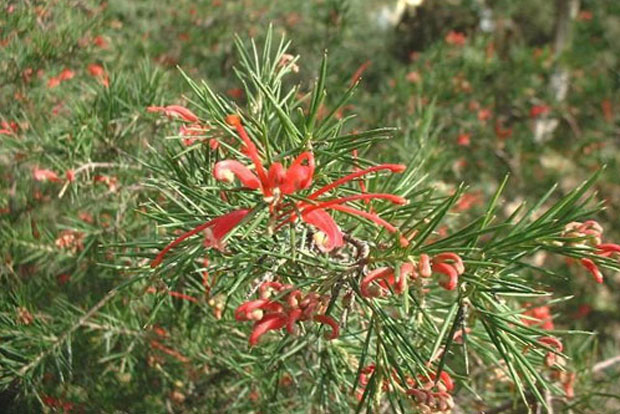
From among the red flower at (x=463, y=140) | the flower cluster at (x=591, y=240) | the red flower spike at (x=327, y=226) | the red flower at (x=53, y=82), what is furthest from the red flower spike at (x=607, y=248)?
the red flower at (x=463, y=140)

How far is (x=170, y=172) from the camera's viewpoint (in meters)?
0.76

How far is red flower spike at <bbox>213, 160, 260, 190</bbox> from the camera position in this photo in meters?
0.51

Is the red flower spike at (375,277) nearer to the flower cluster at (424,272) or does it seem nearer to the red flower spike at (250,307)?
the flower cluster at (424,272)

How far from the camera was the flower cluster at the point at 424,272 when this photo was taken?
49 cm

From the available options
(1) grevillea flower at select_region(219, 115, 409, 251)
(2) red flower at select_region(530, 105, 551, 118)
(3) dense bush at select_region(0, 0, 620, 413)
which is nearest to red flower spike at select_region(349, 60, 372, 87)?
(3) dense bush at select_region(0, 0, 620, 413)

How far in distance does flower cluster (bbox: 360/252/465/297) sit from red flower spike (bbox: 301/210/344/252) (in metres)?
0.04

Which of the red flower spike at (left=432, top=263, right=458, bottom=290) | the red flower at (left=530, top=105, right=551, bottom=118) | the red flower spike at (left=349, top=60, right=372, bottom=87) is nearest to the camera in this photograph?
the red flower spike at (left=432, top=263, right=458, bottom=290)

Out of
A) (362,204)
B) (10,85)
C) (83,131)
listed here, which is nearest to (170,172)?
(362,204)

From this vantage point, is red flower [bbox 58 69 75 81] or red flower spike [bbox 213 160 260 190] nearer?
red flower spike [bbox 213 160 260 190]

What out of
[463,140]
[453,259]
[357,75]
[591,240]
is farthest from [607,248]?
[463,140]

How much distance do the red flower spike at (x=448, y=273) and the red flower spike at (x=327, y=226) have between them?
85 millimetres

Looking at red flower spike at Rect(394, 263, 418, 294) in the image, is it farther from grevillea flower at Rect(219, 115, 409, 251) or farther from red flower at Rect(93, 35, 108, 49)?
red flower at Rect(93, 35, 108, 49)

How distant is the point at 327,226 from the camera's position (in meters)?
0.52

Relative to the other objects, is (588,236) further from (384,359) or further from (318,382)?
(318,382)
